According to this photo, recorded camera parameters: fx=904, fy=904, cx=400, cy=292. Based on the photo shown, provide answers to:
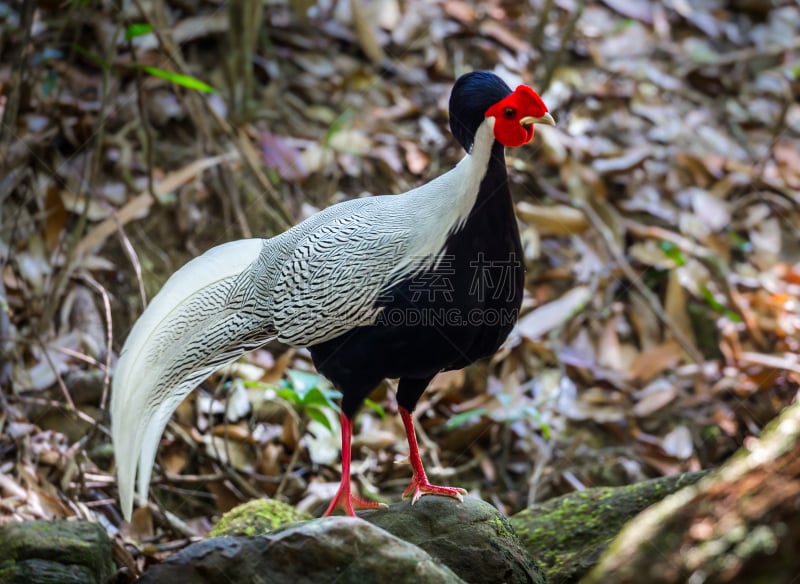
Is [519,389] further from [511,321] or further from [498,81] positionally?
[498,81]

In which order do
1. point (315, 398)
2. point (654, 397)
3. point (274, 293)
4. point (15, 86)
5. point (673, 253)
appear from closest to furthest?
point (274, 293), point (315, 398), point (15, 86), point (654, 397), point (673, 253)

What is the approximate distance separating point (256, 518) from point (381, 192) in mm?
2425

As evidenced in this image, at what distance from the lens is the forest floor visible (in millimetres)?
3971

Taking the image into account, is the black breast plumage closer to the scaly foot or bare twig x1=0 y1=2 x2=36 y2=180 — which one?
the scaly foot

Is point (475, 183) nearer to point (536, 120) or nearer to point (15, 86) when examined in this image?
point (536, 120)

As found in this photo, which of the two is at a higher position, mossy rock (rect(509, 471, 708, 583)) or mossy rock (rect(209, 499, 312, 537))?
mossy rock (rect(209, 499, 312, 537))

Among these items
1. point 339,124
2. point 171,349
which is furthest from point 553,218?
point 171,349

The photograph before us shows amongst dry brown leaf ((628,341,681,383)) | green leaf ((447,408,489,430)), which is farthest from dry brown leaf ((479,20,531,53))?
green leaf ((447,408,489,430))

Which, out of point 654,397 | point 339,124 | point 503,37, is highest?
point 503,37

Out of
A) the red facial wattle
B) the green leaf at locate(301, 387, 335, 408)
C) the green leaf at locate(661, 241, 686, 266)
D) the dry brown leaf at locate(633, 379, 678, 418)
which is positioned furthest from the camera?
the green leaf at locate(661, 241, 686, 266)

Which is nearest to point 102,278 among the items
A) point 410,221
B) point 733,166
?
point 410,221

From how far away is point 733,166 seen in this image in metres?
5.89

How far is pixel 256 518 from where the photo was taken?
3100 mm

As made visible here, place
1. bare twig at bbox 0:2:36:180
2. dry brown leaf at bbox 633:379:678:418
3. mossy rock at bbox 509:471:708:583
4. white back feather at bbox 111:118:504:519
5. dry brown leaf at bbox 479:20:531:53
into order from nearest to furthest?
1. white back feather at bbox 111:118:504:519
2. mossy rock at bbox 509:471:708:583
3. bare twig at bbox 0:2:36:180
4. dry brown leaf at bbox 633:379:678:418
5. dry brown leaf at bbox 479:20:531:53
